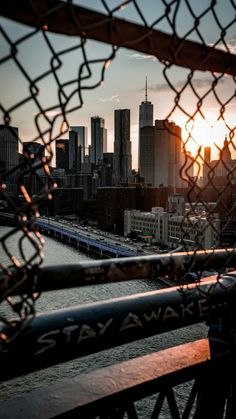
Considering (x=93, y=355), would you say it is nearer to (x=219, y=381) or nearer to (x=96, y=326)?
(x=219, y=381)

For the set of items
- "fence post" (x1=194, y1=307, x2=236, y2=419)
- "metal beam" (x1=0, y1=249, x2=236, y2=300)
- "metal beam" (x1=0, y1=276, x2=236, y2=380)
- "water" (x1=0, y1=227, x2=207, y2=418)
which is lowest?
"water" (x1=0, y1=227, x2=207, y2=418)

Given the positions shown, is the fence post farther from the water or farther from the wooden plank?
the water

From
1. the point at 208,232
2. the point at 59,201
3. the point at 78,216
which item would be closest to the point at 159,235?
the point at 208,232

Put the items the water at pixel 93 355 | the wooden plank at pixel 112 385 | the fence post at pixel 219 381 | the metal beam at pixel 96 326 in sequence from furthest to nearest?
the water at pixel 93 355
the fence post at pixel 219 381
the wooden plank at pixel 112 385
the metal beam at pixel 96 326

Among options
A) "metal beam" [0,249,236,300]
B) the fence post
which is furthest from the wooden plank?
"metal beam" [0,249,236,300]

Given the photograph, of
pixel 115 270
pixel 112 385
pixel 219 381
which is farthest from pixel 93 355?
pixel 115 270

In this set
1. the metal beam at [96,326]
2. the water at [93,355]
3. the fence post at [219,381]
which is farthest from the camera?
the water at [93,355]

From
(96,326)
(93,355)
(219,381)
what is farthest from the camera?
(93,355)

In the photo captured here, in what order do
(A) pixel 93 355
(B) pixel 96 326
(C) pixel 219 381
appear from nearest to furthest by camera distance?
(B) pixel 96 326
(C) pixel 219 381
(A) pixel 93 355

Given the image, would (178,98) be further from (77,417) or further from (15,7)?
(77,417)

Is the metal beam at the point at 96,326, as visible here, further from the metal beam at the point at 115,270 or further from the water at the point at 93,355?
the water at the point at 93,355

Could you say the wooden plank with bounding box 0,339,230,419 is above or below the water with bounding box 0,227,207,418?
above

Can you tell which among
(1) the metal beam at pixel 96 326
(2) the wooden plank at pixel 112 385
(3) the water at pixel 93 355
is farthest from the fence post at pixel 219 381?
(3) the water at pixel 93 355

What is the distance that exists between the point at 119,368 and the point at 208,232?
83.4 ft
